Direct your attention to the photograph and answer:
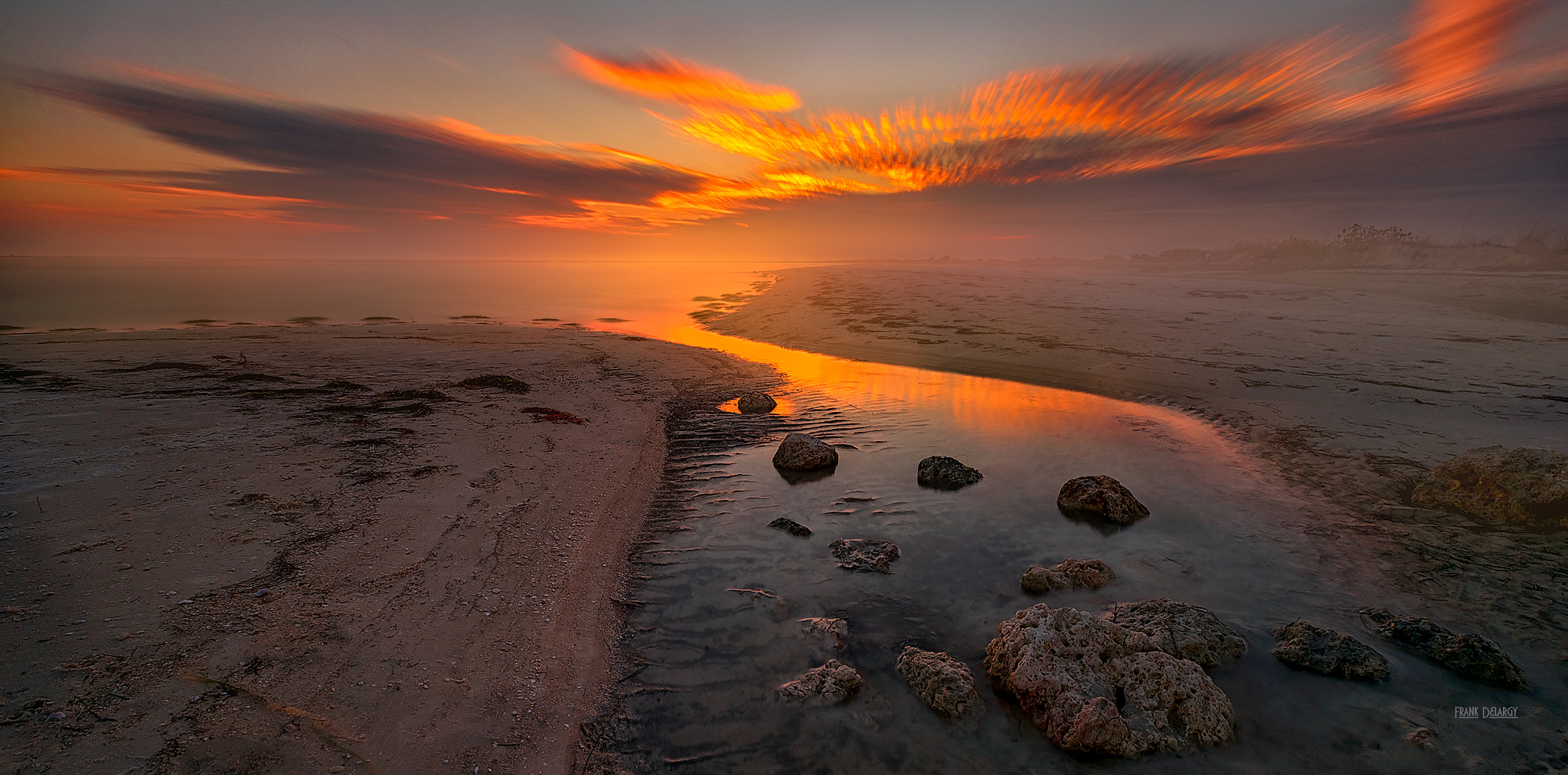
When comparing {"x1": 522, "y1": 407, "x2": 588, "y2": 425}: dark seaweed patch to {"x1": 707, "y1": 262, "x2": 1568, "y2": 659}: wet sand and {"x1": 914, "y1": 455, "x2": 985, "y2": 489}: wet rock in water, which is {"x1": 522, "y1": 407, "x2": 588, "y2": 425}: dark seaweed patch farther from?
{"x1": 707, "y1": 262, "x2": 1568, "y2": 659}: wet sand

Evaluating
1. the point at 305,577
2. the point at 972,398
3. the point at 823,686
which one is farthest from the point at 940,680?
the point at 972,398

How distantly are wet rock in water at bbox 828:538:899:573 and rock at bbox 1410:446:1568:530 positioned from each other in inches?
414

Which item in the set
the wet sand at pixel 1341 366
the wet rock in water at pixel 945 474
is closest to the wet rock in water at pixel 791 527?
the wet rock in water at pixel 945 474

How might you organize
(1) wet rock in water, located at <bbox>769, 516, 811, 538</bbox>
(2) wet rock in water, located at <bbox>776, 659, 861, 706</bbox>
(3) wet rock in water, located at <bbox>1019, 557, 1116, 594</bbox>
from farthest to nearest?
Result: (1) wet rock in water, located at <bbox>769, 516, 811, 538</bbox>, (3) wet rock in water, located at <bbox>1019, 557, 1116, 594</bbox>, (2) wet rock in water, located at <bbox>776, 659, 861, 706</bbox>

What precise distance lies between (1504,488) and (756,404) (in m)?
15.9

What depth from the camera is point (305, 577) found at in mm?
6945

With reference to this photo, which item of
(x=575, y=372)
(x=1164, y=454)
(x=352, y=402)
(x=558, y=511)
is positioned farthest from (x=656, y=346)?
(x=1164, y=454)

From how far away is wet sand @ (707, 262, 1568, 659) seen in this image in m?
8.52

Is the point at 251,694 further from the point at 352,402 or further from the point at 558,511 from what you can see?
the point at 352,402

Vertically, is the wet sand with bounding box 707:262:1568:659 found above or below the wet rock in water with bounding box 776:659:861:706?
above

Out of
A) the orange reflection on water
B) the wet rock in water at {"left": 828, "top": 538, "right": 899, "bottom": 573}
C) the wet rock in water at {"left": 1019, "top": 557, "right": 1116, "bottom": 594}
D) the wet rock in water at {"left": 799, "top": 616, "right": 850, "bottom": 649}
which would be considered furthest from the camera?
the orange reflection on water

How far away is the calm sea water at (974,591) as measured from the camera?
208 inches

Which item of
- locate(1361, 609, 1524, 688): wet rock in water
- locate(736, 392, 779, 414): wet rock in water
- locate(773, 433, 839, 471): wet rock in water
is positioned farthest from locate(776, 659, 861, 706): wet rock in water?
locate(736, 392, 779, 414): wet rock in water

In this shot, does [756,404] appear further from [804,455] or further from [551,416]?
[551,416]
